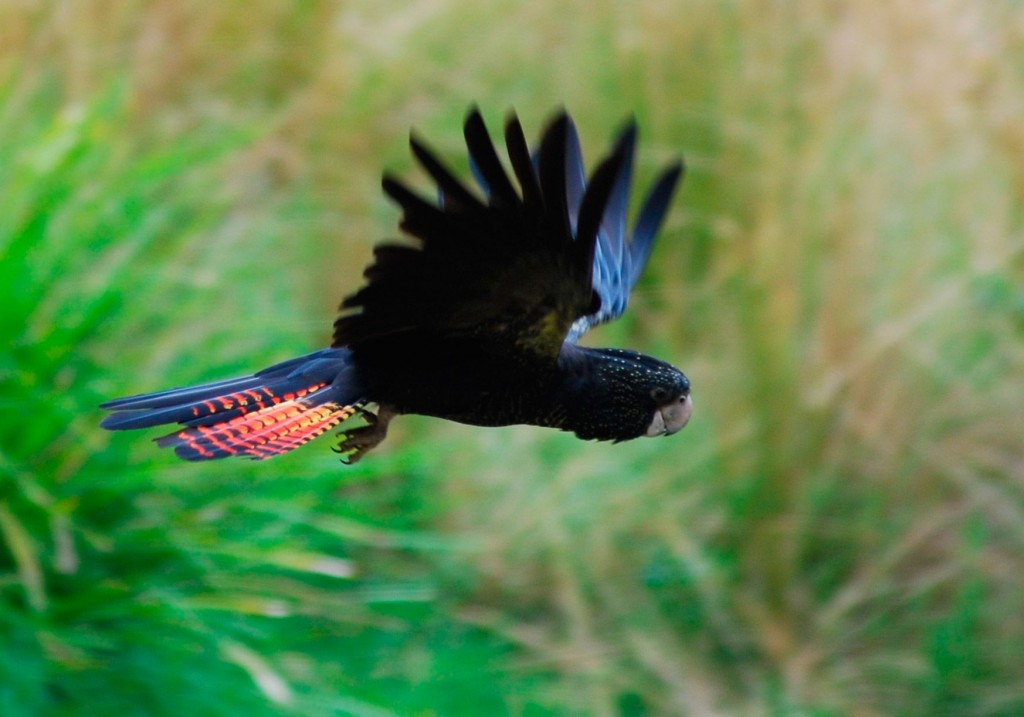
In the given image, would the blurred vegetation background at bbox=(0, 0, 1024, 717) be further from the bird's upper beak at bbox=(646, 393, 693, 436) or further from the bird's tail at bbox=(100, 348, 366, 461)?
the bird's upper beak at bbox=(646, 393, 693, 436)

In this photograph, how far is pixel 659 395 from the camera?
2090 mm

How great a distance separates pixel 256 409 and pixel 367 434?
167 millimetres

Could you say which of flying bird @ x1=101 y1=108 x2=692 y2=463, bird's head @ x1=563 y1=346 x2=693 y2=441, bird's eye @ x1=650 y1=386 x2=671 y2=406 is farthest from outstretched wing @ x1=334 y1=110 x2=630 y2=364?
bird's eye @ x1=650 y1=386 x2=671 y2=406

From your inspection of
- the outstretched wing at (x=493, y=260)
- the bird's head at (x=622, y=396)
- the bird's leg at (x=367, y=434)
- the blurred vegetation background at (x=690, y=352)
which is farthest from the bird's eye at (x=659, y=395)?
the blurred vegetation background at (x=690, y=352)

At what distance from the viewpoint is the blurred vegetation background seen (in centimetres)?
385

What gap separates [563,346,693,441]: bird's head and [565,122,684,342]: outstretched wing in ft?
0.95

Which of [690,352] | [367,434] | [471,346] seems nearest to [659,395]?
[471,346]

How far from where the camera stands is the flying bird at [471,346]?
173cm

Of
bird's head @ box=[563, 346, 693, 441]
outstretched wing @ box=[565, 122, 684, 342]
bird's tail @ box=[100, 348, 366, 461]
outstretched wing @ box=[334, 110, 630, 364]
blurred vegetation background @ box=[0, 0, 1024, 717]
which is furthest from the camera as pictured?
blurred vegetation background @ box=[0, 0, 1024, 717]

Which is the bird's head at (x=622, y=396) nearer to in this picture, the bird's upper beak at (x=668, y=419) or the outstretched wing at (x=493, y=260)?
the bird's upper beak at (x=668, y=419)

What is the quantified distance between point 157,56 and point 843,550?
107 inches

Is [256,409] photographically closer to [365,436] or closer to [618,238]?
[365,436]

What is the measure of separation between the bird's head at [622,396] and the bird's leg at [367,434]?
288 mm

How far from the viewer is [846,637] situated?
4242mm
